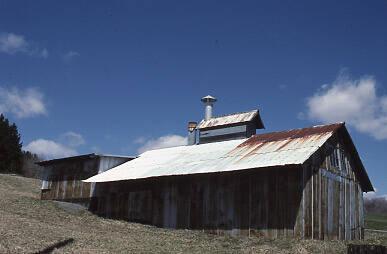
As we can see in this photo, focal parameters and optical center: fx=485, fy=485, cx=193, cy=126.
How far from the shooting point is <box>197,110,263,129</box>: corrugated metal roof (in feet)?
110

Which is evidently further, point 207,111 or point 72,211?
point 207,111

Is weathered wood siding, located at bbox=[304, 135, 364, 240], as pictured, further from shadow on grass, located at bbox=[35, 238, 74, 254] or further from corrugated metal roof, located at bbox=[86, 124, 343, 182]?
shadow on grass, located at bbox=[35, 238, 74, 254]

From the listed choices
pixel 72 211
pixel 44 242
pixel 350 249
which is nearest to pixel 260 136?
pixel 72 211

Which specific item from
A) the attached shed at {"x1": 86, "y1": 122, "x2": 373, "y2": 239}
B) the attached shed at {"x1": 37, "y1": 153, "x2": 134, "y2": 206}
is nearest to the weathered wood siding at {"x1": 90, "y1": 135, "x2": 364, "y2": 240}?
the attached shed at {"x1": 86, "y1": 122, "x2": 373, "y2": 239}

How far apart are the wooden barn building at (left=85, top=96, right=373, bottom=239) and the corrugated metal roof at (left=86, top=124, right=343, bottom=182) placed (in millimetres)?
60

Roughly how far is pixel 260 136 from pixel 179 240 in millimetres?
9537

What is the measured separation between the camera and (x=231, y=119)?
34.5 metres

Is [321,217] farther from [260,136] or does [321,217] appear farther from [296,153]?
[260,136]

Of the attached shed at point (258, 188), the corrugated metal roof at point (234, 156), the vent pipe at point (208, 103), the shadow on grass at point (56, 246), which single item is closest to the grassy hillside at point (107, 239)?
the shadow on grass at point (56, 246)

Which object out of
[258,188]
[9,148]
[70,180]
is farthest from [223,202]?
[9,148]

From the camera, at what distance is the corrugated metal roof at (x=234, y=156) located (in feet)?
73.2

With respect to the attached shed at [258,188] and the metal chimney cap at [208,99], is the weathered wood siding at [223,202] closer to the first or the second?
the attached shed at [258,188]

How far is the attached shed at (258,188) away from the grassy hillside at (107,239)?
108 centimetres

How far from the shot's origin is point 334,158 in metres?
25.3
